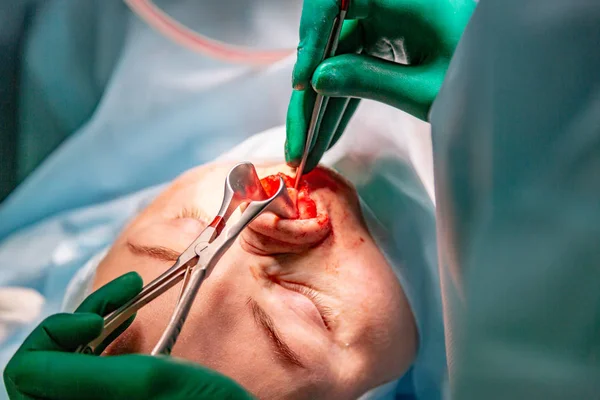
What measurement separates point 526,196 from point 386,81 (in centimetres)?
32

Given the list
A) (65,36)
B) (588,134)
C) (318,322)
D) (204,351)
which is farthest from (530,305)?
(65,36)

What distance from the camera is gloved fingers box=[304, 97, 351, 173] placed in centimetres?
96

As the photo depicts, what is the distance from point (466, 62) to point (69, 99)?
4.22 ft

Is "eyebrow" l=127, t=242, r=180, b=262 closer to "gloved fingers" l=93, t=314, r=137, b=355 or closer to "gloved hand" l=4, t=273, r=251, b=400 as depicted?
"gloved fingers" l=93, t=314, r=137, b=355

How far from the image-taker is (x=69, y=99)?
5.17 ft

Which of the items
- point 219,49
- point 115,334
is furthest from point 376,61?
point 219,49

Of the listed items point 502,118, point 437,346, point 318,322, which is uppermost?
point 502,118

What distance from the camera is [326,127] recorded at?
3.15 feet

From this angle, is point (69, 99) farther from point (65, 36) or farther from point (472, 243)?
point (472, 243)

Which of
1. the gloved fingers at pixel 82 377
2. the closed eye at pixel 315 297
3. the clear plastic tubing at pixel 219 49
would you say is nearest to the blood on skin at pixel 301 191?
the closed eye at pixel 315 297

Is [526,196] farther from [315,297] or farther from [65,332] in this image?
[65,332]

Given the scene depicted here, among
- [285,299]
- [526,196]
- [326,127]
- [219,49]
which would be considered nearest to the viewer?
[526,196]

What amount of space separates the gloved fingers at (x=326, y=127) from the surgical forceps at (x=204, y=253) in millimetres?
122

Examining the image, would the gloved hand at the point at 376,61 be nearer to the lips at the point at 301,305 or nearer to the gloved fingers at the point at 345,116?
the gloved fingers at the point at 345,116
